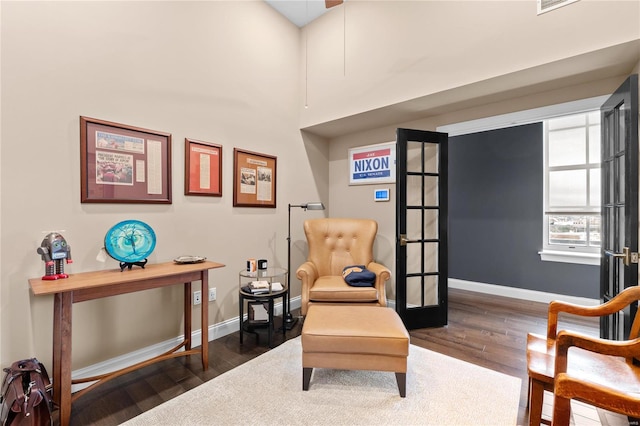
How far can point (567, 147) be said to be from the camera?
3867mm

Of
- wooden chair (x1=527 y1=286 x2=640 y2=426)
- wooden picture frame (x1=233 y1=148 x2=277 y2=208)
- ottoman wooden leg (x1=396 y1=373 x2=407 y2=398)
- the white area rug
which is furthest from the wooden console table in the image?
wooden chair (x1=527 y1=286 x2=640 y2=426)

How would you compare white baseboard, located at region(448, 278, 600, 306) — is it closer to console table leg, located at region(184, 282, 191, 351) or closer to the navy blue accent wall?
the navy blue accent wall

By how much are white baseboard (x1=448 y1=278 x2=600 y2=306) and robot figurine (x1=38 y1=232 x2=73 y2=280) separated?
15.7ft

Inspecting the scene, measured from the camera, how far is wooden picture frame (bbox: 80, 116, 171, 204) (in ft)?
6.42

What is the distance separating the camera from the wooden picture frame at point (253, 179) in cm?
287

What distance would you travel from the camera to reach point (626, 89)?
1.83 m

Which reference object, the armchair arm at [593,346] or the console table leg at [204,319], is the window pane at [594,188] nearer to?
the armchair arm at [593,346]

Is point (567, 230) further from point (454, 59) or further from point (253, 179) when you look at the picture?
point (253, 179)

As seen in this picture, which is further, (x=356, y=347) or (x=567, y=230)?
(x=567, y=230)

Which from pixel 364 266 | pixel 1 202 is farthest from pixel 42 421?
pixel 364 266

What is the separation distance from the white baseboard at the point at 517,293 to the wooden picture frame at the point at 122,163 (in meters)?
4.34

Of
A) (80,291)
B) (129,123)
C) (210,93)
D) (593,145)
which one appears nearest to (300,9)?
(210,93)

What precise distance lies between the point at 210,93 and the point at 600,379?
10.7 feet

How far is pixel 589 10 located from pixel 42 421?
4055 millimetres
